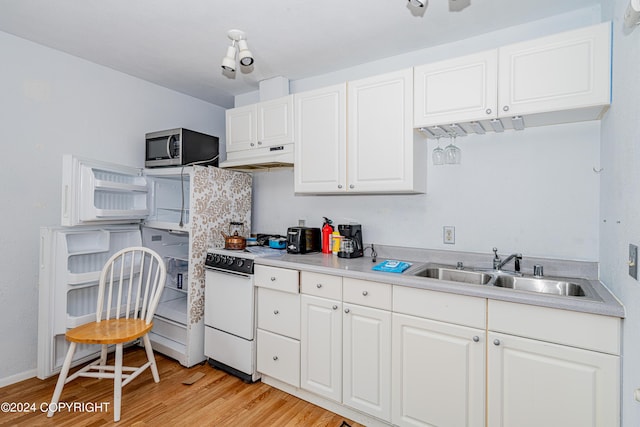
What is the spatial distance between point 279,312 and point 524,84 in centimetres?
201

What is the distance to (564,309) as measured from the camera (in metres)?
1.37

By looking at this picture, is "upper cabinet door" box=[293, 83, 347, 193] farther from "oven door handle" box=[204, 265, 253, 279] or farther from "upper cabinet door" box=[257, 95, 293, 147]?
"oven door handle" box=[204, 265, 253, 279]

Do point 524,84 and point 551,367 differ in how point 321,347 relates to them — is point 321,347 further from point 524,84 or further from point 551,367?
point 524,84

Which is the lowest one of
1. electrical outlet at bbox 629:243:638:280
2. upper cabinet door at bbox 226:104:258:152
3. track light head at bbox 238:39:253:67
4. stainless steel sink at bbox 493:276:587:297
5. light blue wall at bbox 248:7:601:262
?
stainless steel sink at bbox 493:276:587:297

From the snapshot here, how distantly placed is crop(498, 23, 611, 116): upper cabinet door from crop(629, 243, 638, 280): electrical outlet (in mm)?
799

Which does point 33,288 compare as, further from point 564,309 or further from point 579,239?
point 579,239

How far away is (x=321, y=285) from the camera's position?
2.08 metres

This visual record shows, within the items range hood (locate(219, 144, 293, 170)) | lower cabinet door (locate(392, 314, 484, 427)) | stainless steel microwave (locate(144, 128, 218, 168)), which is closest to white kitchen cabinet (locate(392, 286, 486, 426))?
lower cabinet door (locate(392, 314, 484, 427))

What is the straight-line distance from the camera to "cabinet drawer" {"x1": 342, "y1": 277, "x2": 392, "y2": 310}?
1837 mm

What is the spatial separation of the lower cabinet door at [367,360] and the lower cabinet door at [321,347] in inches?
1.9

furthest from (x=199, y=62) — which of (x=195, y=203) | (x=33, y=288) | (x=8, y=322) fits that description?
(x=8, y=322)

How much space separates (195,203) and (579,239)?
261 cm

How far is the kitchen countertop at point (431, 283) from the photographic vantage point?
1.34m

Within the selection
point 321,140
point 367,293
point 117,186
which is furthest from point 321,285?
point 117,186
